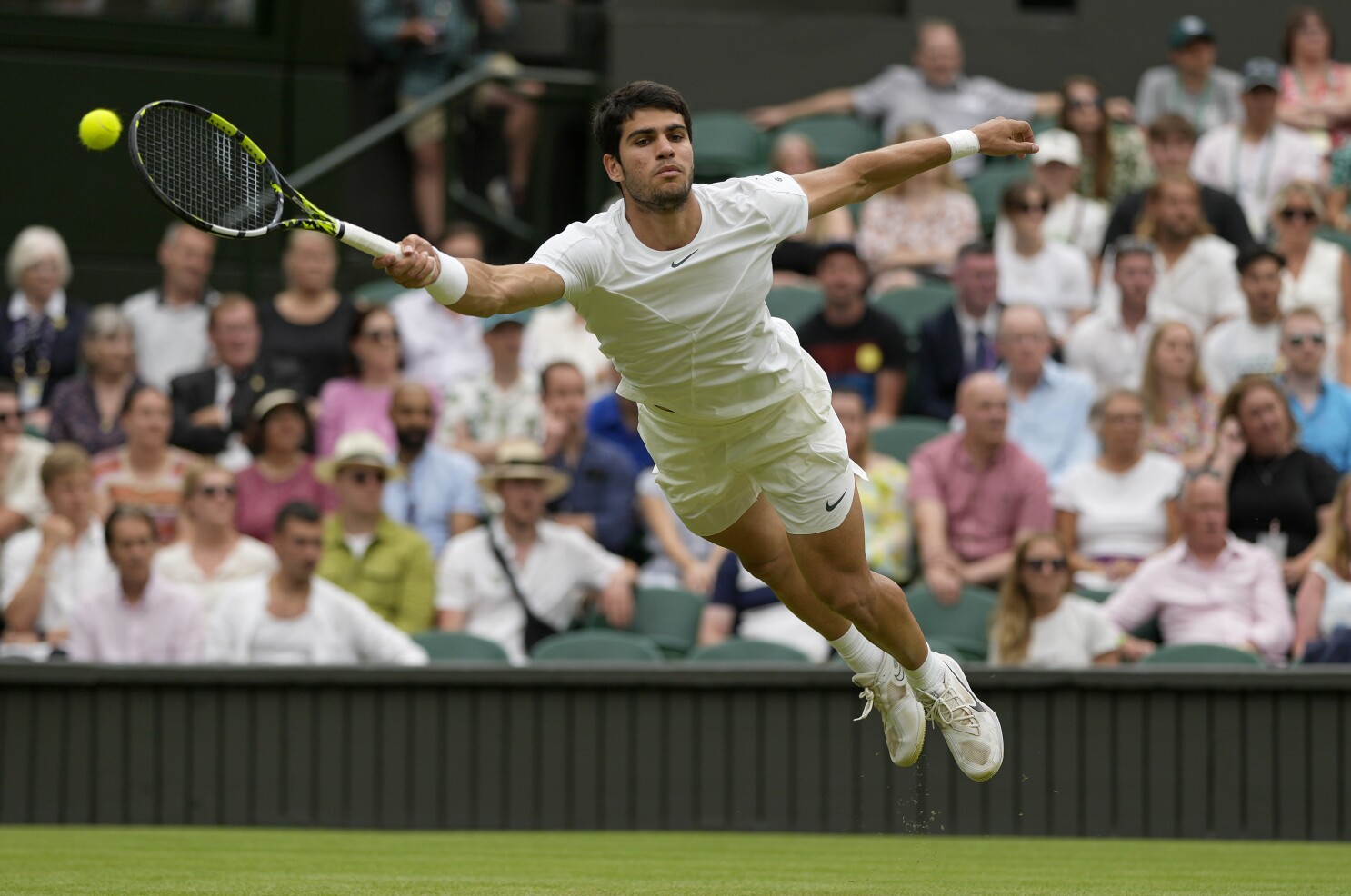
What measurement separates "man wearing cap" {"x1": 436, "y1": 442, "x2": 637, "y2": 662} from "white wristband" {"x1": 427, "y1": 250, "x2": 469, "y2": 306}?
448cm

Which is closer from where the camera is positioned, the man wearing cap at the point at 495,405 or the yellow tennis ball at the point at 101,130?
the yellow tennis ball at the point at 101,130

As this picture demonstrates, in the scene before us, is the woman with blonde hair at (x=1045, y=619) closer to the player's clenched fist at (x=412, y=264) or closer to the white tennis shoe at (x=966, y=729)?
the white tennis shoe at (x=966, y=729)

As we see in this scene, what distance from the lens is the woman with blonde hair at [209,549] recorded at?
9344mm

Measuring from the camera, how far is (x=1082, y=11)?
45.5ft

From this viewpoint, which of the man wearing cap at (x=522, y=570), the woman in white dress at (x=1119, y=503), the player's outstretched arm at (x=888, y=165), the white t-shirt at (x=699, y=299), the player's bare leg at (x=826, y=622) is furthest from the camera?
the woman in white dress at (x=1119, y=503)

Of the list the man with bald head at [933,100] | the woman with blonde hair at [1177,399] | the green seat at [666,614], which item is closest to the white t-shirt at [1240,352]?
the woman with blonde hair at [1177,399]

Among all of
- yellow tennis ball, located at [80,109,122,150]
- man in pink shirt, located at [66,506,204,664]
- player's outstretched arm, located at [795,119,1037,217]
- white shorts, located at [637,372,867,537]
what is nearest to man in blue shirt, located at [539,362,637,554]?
man in pink shirt, located at [66,506,204,664]

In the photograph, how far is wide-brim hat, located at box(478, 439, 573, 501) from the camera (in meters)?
9.48

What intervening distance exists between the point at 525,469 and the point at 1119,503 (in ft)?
9.52

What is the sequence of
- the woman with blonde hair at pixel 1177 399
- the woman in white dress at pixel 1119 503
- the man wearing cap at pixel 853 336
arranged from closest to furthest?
the woman in white dress at pixel 1119 503 → the woman with blonde hair at pixel 1177 399 → the man wearing cap at pixel 853 336

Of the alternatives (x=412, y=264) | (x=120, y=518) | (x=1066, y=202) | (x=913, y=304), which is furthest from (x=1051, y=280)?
(x=412, y=264)

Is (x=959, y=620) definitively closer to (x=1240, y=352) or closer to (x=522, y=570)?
(x=522, y=570)

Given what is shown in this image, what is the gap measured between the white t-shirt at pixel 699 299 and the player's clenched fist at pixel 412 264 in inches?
21.3

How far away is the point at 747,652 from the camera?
9125mm
